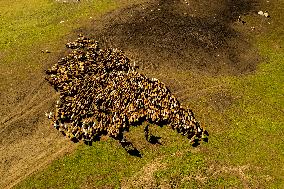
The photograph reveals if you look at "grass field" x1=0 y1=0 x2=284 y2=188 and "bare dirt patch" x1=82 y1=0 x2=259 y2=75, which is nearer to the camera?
"grass field" x1=0 y1=0 x2=284 y2=188

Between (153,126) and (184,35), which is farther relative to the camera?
(184,35)

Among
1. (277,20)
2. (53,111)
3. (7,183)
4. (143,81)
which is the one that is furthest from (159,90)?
(277,20)

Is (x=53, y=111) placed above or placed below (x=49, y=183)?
above

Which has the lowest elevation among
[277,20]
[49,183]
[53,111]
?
[49,183]

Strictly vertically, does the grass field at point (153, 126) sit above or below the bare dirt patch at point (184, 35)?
below

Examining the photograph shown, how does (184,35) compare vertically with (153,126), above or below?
above

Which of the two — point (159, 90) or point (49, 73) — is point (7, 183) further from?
point (159, 90)

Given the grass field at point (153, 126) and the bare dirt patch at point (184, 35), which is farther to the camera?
the bare dirt patch at point (184, 35)

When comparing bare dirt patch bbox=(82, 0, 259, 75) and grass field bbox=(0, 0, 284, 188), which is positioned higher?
bare dirt patch bbox=(82, 0, 259, 75)
